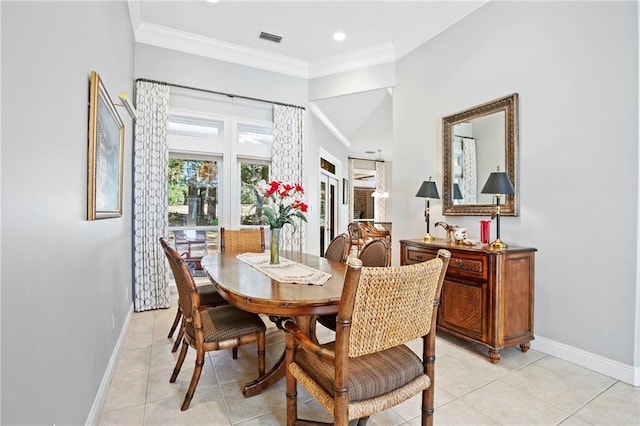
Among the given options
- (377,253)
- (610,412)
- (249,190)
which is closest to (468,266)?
(377,253)

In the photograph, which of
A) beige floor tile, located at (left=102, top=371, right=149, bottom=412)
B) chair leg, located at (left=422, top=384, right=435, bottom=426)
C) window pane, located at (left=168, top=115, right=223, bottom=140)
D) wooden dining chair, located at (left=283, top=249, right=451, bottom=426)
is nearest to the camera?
wooden dining chair, located at (left=283, top=249, right=451, bottom=426)

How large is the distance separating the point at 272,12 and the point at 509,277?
3.57 metres

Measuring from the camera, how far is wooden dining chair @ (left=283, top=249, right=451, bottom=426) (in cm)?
120

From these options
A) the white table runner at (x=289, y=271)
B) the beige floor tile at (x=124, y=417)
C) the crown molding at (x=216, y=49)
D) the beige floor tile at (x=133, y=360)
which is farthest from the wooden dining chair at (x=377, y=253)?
the crown molding at (x=216, y=49)

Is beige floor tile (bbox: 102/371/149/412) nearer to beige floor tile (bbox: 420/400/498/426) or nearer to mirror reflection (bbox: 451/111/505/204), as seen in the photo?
beige floor tile (bbox: 420/400/498/426)

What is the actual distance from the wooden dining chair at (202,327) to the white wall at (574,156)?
2.37 metres

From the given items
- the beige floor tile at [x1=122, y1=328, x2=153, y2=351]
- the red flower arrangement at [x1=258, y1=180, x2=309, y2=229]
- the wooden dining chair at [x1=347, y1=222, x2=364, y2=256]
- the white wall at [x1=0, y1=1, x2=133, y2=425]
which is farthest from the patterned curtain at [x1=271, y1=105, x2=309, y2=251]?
the wooden dining chair at [x1=347, y1=222, x2=364, y2=256]

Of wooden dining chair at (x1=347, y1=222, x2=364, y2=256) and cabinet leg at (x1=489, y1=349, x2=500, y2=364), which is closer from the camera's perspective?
cabinet leg at (x1=489, y1=349, x2=500, y2=364)

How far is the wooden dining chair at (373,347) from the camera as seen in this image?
1198 millimetres

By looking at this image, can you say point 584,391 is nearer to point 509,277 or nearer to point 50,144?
point 509,277

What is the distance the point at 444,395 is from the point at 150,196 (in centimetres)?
357

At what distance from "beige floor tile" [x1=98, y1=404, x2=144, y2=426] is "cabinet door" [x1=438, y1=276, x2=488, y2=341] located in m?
2.37

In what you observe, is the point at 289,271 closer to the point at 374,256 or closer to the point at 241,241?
the point at 374,256

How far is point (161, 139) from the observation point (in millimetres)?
3875
